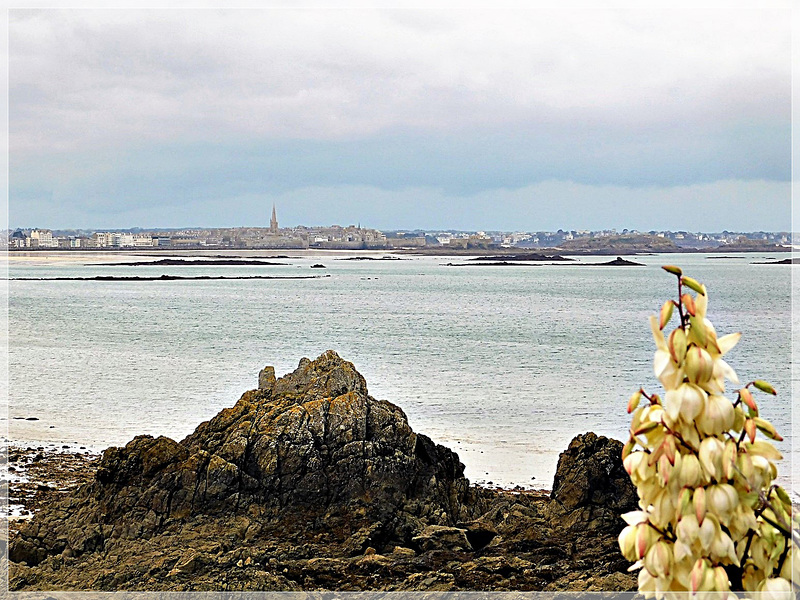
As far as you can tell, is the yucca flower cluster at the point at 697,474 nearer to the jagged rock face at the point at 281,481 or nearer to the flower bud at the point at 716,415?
the flower bud at the point at 716,415

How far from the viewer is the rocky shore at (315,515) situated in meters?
4.20

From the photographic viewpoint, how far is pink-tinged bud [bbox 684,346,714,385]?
43.9 inches

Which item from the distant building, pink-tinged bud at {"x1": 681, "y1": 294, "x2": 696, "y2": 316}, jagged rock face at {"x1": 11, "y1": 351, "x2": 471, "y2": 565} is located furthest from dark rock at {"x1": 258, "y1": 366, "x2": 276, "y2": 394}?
the distant building

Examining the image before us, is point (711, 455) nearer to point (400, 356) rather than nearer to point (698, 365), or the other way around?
point (698, 365)

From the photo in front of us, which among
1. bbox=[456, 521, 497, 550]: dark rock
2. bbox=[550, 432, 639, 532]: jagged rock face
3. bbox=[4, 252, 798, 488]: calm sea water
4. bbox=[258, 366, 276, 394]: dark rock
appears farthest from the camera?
bbox=[4, 252, 798, 488]: calm sea water

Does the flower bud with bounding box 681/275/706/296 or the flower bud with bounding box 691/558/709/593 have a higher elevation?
the flower bud with bounding box 681/275/706/296

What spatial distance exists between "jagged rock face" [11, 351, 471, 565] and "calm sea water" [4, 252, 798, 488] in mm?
3258

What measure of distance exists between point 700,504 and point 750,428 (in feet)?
0.38

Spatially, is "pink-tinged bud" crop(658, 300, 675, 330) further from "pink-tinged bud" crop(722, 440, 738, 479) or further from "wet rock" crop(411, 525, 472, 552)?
"wet rock" crop(411, 525, 472, 552)

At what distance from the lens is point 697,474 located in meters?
1.12

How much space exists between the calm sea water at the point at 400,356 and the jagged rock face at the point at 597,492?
3.17 m

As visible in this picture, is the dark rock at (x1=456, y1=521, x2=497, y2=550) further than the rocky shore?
Yes

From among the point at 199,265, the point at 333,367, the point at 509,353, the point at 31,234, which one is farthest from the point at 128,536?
the point at 31,234

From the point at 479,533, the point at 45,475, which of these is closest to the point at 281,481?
the point at 479,533
